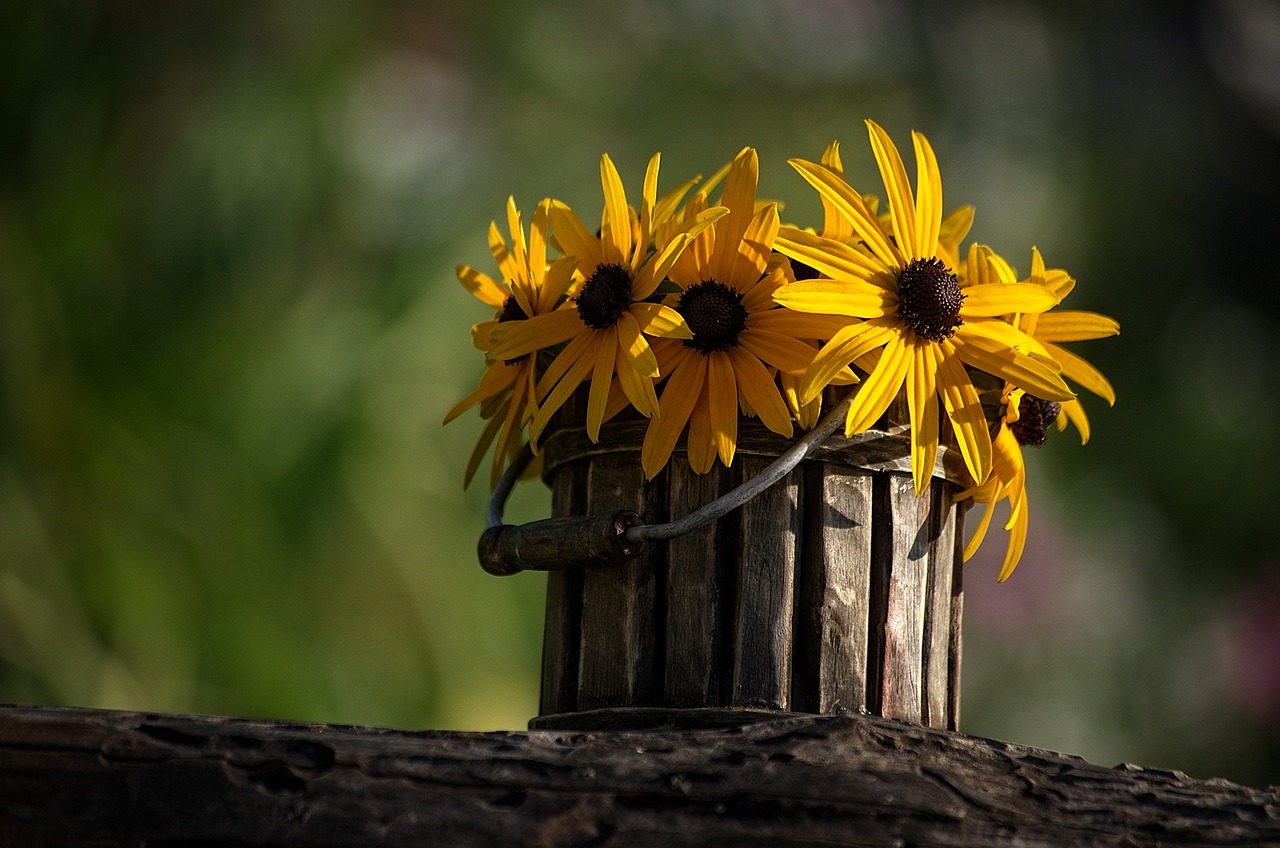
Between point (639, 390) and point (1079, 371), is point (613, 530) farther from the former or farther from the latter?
point (1079, 371)

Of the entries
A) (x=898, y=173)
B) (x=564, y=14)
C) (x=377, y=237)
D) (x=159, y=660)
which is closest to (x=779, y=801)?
(x=898, y=173)

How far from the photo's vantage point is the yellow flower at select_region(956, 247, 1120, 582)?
79 cm

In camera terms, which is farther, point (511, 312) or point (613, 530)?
point (511, 312)

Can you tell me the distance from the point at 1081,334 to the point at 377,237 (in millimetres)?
1760

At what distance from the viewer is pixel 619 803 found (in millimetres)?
552

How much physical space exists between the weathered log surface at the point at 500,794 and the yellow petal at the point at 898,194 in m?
0.30

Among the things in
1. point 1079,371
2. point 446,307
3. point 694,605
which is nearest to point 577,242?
point 694,605

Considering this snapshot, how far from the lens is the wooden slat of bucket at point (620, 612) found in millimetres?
728

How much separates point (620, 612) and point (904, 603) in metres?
0.17

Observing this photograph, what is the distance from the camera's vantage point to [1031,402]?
0.81 metres

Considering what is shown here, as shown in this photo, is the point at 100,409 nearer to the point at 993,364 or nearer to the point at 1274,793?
the point at 993,364

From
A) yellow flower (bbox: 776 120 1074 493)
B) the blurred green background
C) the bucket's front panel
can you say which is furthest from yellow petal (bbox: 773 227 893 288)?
the blurred green background

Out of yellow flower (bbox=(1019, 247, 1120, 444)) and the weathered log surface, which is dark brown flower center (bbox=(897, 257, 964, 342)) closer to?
yellow flower (bbox=(1019, 247, 1120, 444))

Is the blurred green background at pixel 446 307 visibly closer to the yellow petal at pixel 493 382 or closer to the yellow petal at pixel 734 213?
the yellow petal at pixel 493 382
